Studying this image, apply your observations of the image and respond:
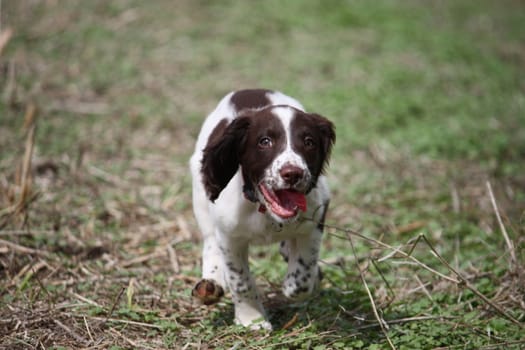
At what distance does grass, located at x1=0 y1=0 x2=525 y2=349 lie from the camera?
4.08 meters

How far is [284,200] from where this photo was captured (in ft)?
11.7

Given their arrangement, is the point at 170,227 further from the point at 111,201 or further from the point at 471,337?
the point at 471,337

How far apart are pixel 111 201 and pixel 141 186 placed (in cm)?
57

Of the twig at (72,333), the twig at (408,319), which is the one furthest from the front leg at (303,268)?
the twig at (72,333)

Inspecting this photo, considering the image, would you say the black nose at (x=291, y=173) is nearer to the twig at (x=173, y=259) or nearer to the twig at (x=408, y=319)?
the twig at (x=408, y=319)

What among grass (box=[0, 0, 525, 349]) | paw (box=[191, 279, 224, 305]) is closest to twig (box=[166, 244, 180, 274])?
grass (box=[0, 0, 525, 349])

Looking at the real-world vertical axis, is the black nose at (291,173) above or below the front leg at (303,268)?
above

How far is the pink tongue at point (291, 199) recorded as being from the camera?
3.57 m

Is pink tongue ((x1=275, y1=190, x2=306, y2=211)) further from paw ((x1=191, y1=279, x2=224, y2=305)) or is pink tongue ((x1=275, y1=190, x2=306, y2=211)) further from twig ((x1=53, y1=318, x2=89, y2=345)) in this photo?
twig ((x1=53, y1=318, x2=89, y2=345))

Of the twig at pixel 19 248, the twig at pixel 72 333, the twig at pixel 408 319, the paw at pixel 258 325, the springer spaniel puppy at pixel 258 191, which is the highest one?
the springer spaniel puppy at pixel 258 191

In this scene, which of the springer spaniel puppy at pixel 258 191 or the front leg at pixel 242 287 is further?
the front leg at pixel 242 287

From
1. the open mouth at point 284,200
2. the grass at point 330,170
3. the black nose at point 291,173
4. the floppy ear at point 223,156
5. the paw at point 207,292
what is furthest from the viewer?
the paw at point 207,292

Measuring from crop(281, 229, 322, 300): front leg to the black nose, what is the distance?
0.74 m

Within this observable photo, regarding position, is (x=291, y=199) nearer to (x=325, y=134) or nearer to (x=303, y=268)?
(x=325, y=134)
